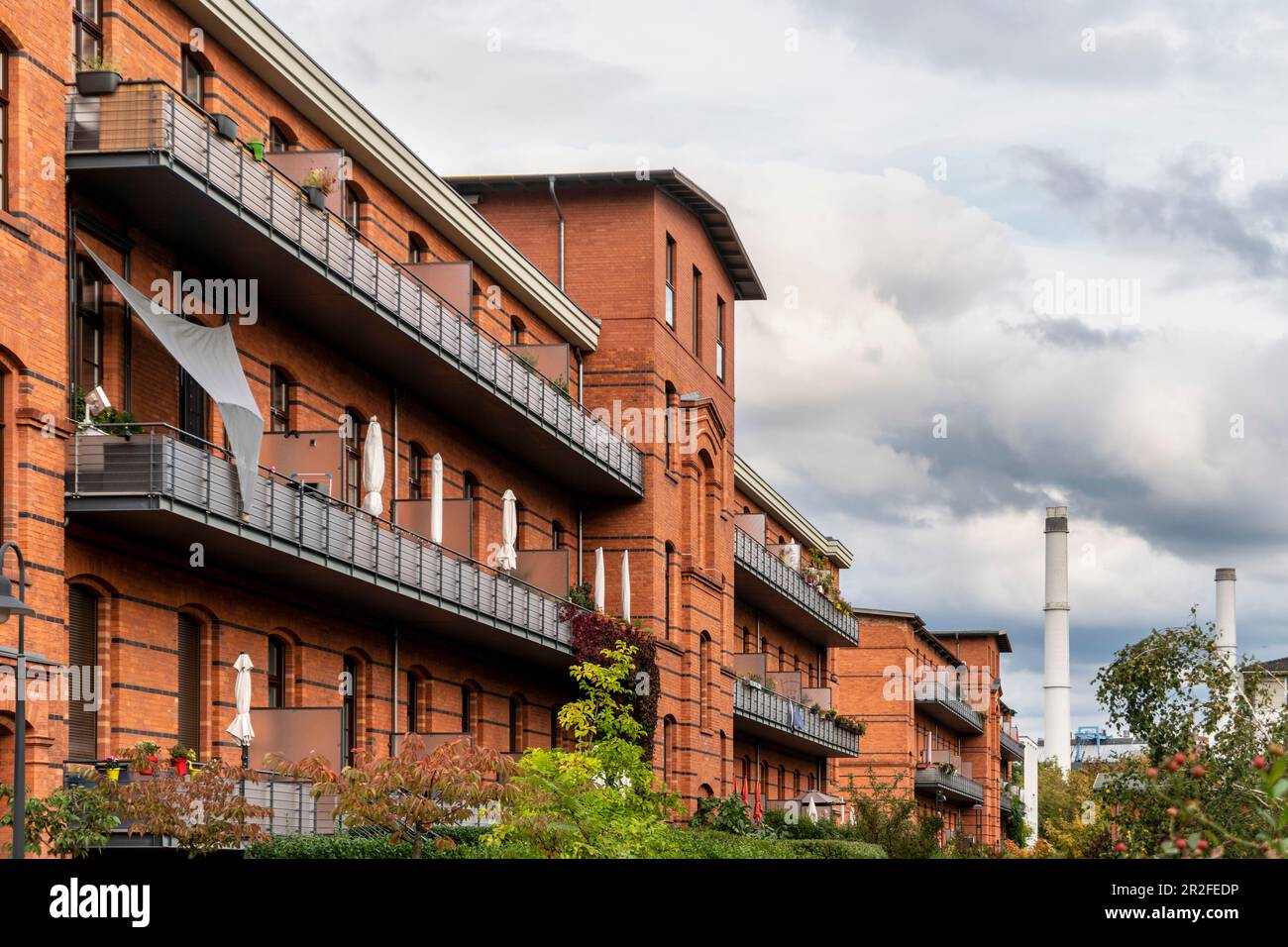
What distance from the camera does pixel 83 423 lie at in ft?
66.2

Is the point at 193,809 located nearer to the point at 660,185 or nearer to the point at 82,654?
the point at 82,654

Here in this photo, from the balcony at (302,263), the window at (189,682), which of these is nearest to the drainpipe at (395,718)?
the balcony at (302,263)

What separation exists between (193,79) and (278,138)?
285cm

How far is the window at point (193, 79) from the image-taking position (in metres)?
24.3

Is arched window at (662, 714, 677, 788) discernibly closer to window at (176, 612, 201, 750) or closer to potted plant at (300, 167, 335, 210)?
window at (176, 612, 201, 750)

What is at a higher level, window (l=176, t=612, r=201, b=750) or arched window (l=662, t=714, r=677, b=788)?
window (l=176, t=612, r=201, b=750)

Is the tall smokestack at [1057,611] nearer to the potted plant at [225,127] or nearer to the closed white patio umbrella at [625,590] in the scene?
the closed white patio umbrella at [625,590]

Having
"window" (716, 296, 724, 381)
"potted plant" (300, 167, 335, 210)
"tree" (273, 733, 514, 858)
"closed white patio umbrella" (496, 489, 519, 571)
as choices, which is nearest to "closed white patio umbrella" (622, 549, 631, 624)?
"closed white patio umbrella" (496, 489, 519, 571)

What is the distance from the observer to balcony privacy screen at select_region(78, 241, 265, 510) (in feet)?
70.2

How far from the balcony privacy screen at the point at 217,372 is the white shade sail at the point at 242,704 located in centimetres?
270

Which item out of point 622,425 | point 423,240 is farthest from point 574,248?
point 423,240

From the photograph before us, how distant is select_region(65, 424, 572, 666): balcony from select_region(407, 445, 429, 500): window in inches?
76.7

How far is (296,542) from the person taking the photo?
23859mm

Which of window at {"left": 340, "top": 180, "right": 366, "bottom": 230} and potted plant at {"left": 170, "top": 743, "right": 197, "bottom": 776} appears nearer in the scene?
potted plant at {"left": 170, "top": 743, "right": 197, "bottom": 776}
